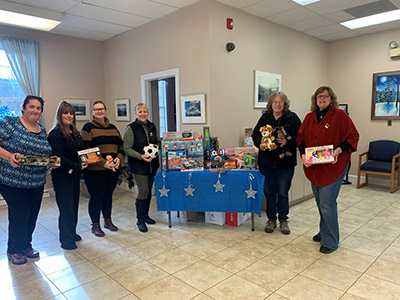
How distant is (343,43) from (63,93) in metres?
5.66

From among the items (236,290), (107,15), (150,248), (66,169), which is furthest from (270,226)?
(107,15)

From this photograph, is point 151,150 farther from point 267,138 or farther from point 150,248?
point 267,138

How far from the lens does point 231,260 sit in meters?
2.75

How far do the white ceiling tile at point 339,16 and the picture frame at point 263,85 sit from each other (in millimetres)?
1180

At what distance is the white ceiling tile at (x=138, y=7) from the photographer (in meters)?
3.82

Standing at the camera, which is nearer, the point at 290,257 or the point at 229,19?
the point at 290,257

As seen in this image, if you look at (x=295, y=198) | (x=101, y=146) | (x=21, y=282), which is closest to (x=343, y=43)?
(x=295, y=198)

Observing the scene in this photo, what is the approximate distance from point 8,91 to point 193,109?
3.16 meters

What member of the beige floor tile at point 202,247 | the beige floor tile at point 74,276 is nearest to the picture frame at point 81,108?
the beige floor tile at point 74,276

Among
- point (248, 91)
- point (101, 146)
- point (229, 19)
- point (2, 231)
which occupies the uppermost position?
point (229, 19)

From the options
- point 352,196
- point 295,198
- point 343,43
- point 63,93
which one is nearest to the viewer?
point 295,198

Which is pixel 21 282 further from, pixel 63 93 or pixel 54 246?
pixel 63 93

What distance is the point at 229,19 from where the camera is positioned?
159 inches

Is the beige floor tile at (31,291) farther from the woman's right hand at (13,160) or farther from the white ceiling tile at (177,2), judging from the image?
the white ceiling tile at (177,2)
